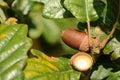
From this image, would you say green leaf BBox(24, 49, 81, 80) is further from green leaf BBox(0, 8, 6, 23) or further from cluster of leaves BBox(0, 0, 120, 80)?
green leaf BBox(0, 8, 6, 23)

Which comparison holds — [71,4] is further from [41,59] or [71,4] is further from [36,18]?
[36,18]

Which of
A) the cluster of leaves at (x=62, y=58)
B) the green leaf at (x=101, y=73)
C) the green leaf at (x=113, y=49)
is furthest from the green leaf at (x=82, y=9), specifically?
the green leaf at (x=101, y=73)

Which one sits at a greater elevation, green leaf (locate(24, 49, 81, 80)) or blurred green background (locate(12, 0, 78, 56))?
green leaf (locate(24, 49, 81, 80))

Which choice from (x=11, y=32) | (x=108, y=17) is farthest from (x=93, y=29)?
(x=11, y=32)

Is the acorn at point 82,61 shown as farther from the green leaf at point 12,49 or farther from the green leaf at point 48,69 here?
the green leaf at point 12,49

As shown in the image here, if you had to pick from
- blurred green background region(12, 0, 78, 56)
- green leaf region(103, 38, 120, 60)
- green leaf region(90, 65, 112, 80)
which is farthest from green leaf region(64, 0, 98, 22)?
blurred green background region(12, 0, 78, 56)

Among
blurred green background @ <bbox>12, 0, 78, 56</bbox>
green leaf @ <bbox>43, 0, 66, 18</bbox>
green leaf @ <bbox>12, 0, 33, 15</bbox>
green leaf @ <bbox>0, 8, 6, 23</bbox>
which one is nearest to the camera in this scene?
green leaf @ <bbox>43, 0, 66, 18</bbox>

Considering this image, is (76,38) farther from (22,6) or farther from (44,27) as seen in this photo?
(44,27)
